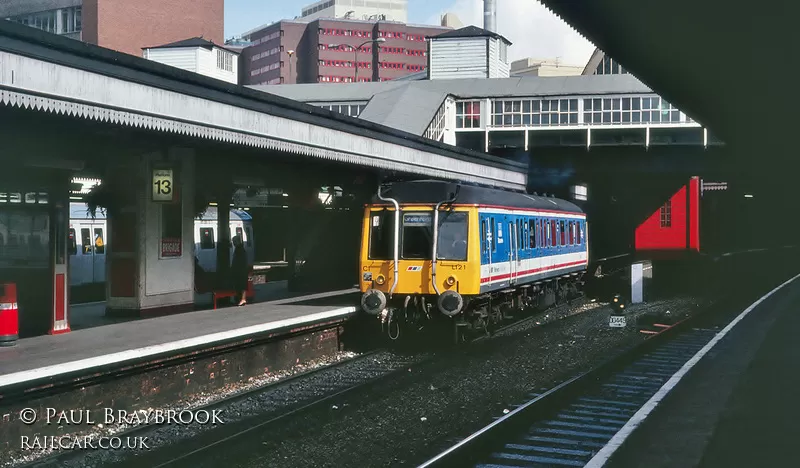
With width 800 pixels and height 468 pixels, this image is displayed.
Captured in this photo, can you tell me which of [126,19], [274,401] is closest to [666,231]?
[274,401]

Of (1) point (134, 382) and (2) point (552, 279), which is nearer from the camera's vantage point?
(1) point (134, 382)

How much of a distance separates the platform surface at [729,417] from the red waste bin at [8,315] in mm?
7690

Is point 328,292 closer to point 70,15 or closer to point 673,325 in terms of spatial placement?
point 673,325

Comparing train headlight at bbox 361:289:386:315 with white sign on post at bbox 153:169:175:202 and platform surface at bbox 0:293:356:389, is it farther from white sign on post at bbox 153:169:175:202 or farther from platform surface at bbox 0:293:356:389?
white sign on post at bbox 153:169:175:202

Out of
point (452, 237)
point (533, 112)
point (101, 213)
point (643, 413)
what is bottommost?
point (643, 413)

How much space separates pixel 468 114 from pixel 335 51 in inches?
2994

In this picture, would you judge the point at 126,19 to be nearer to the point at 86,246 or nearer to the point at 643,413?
the point at 86,246

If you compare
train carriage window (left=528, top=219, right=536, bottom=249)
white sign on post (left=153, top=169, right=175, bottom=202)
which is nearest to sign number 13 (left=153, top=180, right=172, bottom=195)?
white sign on post (left=153, top=169, right=175, bottom=202)

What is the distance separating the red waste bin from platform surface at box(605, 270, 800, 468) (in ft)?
25.2

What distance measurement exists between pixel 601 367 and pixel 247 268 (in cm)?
810

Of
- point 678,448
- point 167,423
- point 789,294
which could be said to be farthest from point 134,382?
point 789,294

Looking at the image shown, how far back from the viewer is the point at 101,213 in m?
23.9

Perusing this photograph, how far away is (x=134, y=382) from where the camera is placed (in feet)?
36.1

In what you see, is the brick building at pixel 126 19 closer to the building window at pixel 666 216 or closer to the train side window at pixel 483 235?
the building window at pixel 666 216
